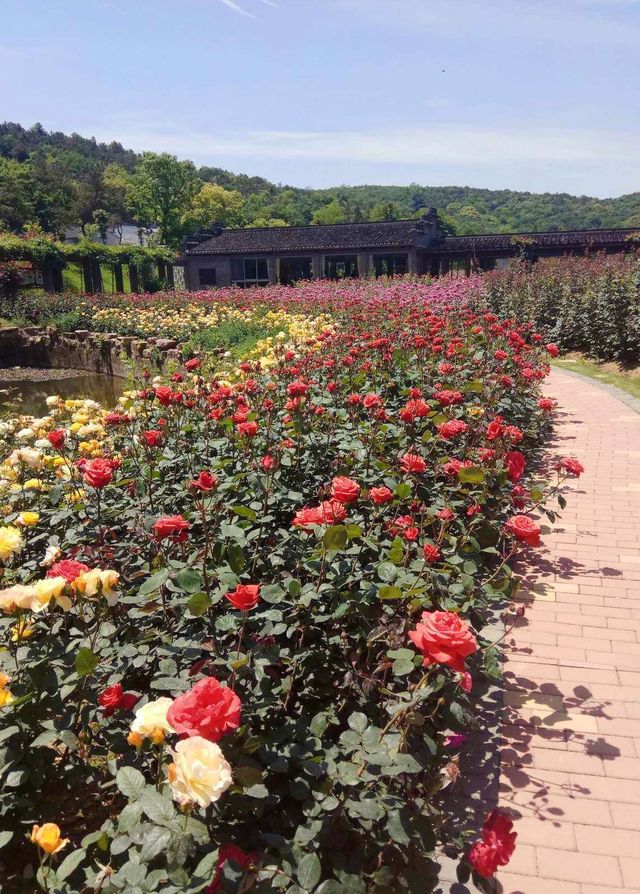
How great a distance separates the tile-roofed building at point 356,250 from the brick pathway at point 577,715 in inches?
914

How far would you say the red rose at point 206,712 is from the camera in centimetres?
112

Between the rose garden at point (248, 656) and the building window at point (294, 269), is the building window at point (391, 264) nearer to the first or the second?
the building window at point (294, 269)

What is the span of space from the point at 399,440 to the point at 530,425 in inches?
98.9

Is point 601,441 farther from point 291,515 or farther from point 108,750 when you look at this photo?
point 108,750

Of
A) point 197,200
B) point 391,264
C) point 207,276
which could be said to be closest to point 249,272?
point 207,276

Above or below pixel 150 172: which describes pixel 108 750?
below

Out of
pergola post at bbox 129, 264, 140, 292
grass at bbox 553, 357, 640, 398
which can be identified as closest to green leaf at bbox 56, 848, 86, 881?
grass at bbox 553, 357, 640, 398

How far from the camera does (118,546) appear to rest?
95.6 inches

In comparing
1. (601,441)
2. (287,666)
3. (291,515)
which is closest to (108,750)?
(287,666)

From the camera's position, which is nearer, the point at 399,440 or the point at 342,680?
the point at 342,680

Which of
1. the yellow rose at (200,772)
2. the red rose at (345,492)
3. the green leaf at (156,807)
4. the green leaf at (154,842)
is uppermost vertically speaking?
the red rose at (345,492)

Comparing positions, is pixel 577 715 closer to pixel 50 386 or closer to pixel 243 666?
pixel 243 666

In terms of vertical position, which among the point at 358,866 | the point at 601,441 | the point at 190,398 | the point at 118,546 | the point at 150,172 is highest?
the point at 150,172

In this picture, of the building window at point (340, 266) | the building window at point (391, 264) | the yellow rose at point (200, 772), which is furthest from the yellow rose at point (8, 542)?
the building window at point (340, 266)
